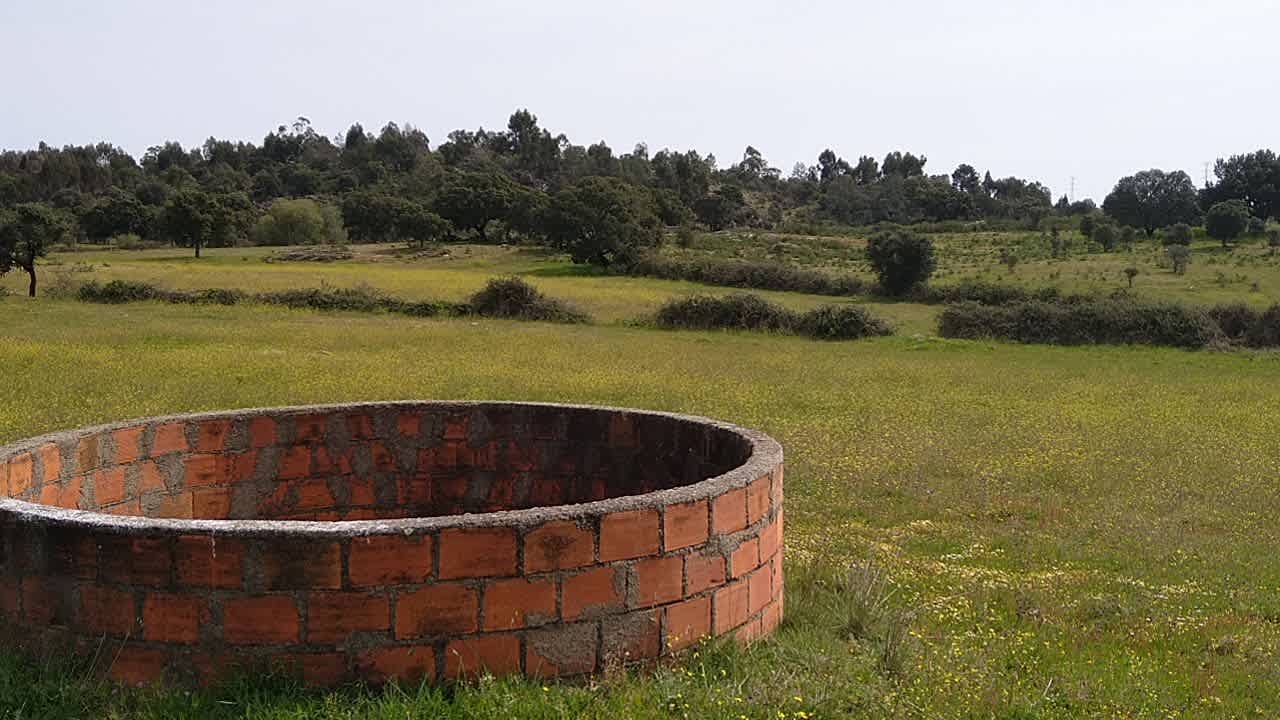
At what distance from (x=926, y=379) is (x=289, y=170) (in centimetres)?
9067

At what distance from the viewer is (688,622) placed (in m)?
4.29

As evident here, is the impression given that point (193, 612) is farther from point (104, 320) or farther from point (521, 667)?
point (104, 320)

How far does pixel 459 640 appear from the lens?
3844mm

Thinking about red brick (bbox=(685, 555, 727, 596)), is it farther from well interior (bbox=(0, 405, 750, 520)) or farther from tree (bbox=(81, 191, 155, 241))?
tree (bbox=(81, 191, 155, 241))

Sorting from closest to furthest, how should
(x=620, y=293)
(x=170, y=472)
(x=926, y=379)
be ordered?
(x=170, y=472) < (x=926, y=379) < (x=620, y=293)

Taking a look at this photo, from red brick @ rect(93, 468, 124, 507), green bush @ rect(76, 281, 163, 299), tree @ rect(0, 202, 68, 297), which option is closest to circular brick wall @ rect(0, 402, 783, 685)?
red brick @ rect(93, 468, 124, 507)

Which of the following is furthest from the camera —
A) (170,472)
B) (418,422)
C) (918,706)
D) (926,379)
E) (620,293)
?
(620,293)

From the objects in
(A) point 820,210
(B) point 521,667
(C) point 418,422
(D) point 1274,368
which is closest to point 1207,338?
(D) point 1274,368

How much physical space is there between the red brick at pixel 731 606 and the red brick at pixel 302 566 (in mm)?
1497

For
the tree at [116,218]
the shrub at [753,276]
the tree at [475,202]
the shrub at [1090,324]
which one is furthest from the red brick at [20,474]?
the tree at [116,218]

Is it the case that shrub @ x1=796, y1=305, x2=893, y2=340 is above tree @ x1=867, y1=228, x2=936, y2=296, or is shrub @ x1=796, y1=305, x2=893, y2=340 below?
below

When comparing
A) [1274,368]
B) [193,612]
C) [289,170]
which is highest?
[289,170]

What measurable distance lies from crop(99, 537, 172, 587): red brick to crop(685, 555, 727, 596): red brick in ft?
6.02

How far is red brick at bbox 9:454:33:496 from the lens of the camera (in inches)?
199
